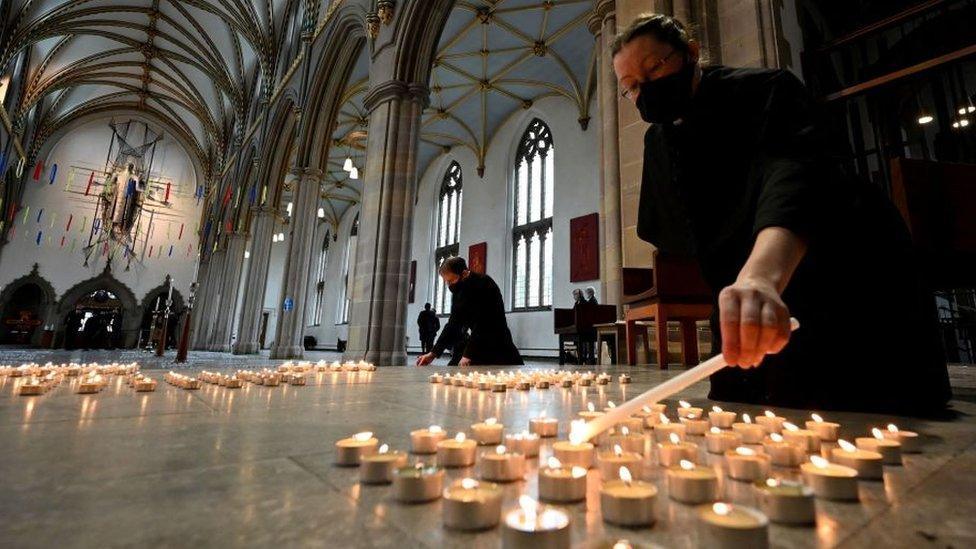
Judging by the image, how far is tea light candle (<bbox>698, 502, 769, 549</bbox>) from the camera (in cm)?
50

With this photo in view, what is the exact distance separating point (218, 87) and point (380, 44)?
15210mm

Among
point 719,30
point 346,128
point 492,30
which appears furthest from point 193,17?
point 719,30

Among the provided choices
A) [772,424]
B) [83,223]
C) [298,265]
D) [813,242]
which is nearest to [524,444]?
[772,424]

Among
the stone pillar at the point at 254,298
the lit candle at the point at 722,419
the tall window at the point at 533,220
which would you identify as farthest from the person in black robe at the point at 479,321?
the stone pillar at the point at 254,298

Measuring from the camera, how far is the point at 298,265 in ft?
35.9

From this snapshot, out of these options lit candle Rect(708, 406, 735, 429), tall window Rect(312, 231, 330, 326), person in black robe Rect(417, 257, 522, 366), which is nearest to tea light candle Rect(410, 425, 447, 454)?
lit candle Rect(708, 406, 735, 429)

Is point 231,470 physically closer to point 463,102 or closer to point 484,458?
point 484,458

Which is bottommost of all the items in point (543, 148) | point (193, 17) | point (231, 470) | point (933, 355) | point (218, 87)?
point (231, 470)

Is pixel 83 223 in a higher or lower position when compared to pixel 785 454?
higher

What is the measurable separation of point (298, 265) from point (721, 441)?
Result: 36.3ft

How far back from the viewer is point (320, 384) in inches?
112

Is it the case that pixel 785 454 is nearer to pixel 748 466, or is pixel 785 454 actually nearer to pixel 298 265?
pixel 748 466

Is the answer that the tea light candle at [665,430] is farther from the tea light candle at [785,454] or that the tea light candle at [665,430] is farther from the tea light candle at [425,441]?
the tea light candle at [425,441]

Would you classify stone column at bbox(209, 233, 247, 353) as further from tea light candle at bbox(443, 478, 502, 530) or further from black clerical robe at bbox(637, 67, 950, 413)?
tea light candle at bbox(443, 478, 502, 530)
